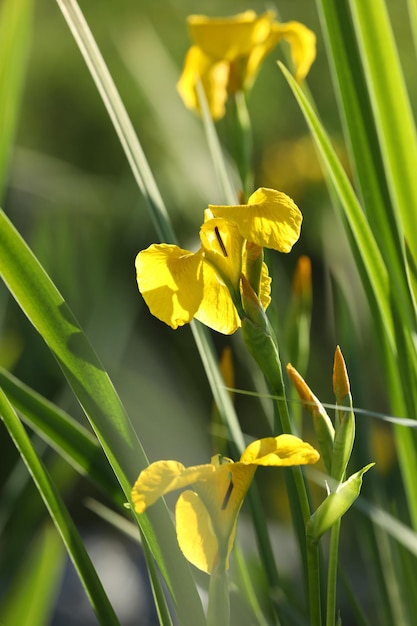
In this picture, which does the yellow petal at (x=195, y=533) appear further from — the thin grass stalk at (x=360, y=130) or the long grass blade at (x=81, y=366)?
the thin grass stalk at (x=360, y=130)

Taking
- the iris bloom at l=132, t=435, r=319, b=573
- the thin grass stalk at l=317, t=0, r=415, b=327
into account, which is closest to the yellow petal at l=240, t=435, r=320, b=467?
the iris bloom at l=132, t=435, r=319, b=573

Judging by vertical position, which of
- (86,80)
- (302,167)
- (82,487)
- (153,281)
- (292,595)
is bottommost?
(82,487)

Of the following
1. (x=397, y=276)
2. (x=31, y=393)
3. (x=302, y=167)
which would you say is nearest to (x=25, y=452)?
(x=31, y=393)

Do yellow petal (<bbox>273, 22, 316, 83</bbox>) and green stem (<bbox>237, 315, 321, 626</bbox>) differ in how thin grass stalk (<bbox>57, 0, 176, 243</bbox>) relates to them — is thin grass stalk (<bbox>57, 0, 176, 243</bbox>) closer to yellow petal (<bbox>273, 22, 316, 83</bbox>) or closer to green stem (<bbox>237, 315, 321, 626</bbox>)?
green stem (<bbox>237, 315, 321, 626</bbox>)

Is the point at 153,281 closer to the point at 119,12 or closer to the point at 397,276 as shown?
the point at 397,276

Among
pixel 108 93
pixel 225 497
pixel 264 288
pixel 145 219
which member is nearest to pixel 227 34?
pixel 108 93

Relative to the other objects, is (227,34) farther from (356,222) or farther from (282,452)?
(282,452)
